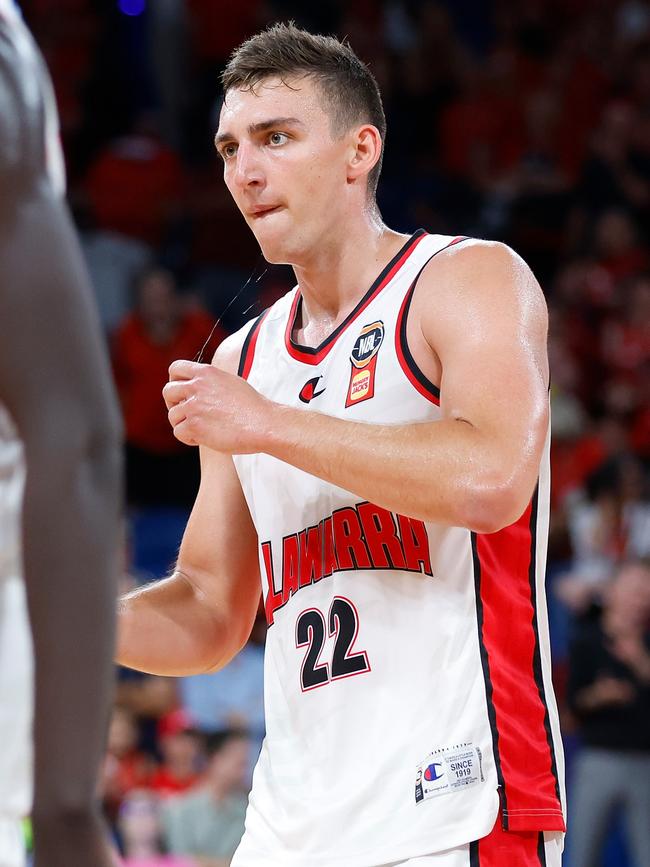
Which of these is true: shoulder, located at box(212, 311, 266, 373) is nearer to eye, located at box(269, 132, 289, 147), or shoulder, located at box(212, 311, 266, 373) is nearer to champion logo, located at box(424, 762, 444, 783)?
eye, located at box(269, 132, 289, 147)

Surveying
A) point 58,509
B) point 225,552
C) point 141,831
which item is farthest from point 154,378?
point 58,509

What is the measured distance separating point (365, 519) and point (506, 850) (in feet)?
2.66

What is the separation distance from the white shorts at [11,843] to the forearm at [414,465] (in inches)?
55.3

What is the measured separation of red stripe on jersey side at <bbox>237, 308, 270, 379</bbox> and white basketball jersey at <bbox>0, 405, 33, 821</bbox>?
2.11 m

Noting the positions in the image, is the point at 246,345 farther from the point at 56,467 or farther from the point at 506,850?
the point at 56,467

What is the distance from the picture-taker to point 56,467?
5.38 ft

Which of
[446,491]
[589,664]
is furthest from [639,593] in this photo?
[446,491]

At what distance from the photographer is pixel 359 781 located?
322cm

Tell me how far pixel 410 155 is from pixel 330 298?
10.5 meters

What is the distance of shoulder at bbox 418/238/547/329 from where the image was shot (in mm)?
3283

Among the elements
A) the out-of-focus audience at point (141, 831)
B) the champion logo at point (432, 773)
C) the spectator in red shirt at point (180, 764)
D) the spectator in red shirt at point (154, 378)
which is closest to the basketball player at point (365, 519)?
the champion logo at point (432, 773)

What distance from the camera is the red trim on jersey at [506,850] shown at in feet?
10.2

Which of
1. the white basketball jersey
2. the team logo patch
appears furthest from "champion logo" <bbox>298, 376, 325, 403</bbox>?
the white basketball jersey

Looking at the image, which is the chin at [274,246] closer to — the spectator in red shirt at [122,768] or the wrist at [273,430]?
the wrist at [273,430]
